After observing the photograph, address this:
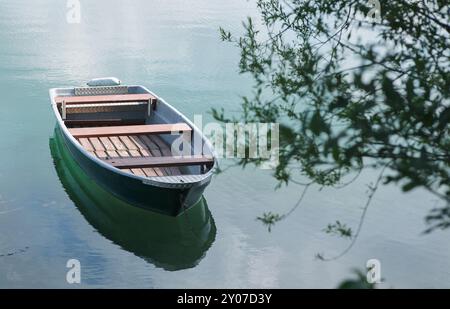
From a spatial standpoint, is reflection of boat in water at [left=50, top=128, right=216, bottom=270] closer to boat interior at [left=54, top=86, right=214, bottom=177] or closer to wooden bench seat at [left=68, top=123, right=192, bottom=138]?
boat interior at [left=54, top=86, right=214, bottom=177]

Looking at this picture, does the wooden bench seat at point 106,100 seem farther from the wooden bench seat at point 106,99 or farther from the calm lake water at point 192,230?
the calm lake water at point 192,230

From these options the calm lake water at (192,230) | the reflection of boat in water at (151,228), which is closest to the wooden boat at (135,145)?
the reflection of boat in water at (151,228)

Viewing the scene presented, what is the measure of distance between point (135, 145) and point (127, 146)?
12 cm

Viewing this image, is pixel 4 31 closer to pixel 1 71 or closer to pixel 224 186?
pixel 1 71

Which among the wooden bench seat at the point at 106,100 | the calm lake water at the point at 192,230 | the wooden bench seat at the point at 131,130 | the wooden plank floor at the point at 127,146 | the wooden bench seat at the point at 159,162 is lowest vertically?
the calm lake water at the point at 192,230

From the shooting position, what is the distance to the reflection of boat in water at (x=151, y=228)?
8633 mm

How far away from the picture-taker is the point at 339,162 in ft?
9.55

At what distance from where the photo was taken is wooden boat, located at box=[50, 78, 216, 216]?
8.74m

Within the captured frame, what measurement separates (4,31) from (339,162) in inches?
615

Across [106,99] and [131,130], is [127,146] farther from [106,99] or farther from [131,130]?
[106,99]

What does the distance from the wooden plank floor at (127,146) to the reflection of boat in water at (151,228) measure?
507 millimetres

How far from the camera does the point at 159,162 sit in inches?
360

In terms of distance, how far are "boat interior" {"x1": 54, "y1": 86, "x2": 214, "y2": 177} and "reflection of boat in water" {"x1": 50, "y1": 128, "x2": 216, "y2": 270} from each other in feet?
1.52

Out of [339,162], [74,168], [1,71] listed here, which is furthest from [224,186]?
[339,162]
